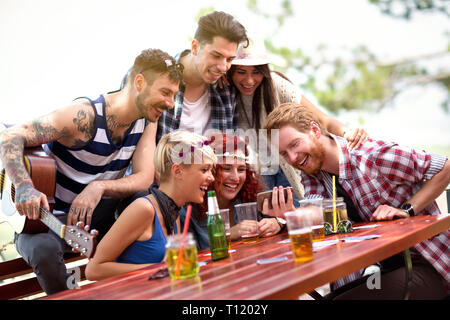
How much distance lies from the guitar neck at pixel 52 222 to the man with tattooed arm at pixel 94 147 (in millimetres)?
200

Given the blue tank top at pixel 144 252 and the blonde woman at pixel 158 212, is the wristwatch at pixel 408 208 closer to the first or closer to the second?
the blonde woman at pixel 158 212

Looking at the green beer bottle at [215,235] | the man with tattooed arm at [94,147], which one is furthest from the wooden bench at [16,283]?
the green beer bottle at [215,235]

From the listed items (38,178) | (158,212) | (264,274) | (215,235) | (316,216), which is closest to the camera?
(264,274)

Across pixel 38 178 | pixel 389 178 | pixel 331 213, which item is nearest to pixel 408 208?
pixel 389 178

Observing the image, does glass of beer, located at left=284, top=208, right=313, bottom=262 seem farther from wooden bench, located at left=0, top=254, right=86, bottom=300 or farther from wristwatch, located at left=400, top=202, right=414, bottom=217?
wooden bench, located at left=0, top=254, right=86, bottom=300

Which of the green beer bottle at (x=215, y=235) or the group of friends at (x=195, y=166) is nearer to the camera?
the green beer bottle at (x=215, y=235)

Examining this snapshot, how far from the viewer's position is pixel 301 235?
1669mm

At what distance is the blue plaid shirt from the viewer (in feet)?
11.7

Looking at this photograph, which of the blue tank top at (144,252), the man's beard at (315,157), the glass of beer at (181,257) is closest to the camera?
the glass of beer at (181,257)

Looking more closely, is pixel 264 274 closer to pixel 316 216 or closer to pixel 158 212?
pixel 316 216

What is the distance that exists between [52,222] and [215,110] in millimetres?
1611

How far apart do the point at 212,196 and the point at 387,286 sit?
1112 millimetres

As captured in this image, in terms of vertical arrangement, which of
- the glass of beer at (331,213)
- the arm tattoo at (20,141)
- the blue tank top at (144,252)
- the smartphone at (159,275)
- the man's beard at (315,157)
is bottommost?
the blue tank top at (144,252)

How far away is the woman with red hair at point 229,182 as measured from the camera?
297 centimetres
